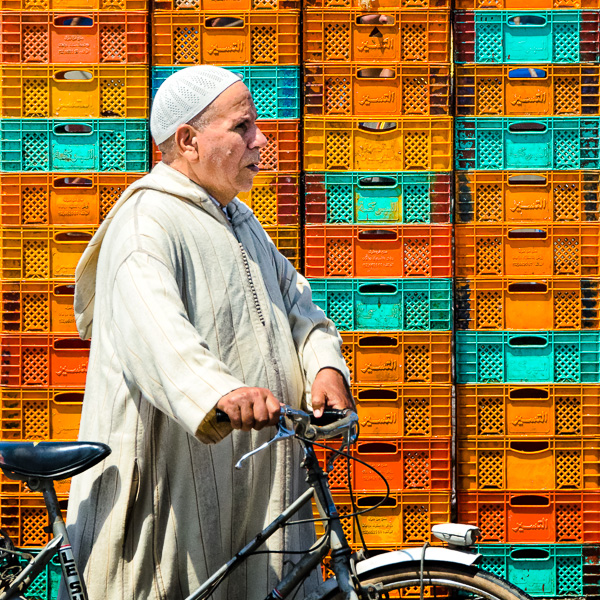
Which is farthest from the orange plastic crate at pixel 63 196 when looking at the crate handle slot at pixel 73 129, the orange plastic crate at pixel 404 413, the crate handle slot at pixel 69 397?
the orange plastic crate at pixel 404 413

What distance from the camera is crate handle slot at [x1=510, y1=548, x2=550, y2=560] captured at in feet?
13.0

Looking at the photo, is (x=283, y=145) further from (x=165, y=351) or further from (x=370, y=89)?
(x=165, y=351)

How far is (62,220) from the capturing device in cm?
400

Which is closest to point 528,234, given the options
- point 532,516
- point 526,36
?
point 526,36

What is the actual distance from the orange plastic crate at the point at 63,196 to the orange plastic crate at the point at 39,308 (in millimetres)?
283

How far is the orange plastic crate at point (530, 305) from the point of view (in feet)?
13.2

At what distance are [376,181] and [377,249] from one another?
0.31 metres

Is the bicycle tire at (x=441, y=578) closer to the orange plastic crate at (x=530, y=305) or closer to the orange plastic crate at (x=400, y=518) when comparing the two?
the orange plastic crate at (x=400, y=518)

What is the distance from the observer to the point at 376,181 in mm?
4031

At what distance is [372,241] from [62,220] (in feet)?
4.57

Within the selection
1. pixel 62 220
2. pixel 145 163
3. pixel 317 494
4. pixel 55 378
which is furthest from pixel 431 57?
pixel 317 494

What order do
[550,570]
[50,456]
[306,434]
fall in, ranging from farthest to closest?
[550,570] < [50,456] < [306,434]

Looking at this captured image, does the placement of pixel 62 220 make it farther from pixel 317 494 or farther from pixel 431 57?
pixel 317 494

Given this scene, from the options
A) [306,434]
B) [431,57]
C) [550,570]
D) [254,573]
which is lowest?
[550,570]
